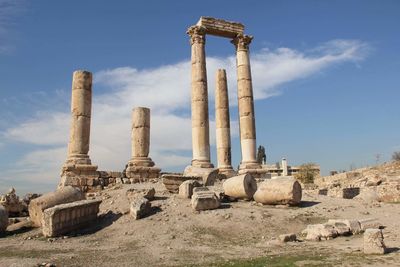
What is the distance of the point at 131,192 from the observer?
1541 centimetres

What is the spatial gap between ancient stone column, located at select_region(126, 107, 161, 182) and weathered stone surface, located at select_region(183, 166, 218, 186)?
1620mm

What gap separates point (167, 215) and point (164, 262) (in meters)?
4.61

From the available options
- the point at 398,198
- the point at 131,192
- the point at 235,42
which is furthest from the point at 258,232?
the point at 235,42

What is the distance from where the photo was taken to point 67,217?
11797mm

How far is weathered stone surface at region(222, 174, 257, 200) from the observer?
1450cm

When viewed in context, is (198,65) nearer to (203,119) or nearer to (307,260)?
(203,119)

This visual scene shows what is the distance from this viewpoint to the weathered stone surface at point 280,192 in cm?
1359

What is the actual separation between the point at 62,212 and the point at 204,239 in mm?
4346

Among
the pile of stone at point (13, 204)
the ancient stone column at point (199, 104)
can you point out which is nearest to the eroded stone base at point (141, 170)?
the ancient stone column at point (199, 104)

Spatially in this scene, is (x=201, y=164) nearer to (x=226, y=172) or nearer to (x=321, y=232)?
(x=226, y=172)

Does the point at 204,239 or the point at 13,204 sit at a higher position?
the point at 13,204

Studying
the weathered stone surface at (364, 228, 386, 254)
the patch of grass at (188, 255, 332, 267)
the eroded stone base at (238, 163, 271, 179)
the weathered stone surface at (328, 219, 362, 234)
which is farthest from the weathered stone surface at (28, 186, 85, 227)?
the eroded stone base at (238, 163, 271, 179)

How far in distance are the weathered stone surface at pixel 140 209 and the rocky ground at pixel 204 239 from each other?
24 cm

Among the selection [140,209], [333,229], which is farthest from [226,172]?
[333,229]
